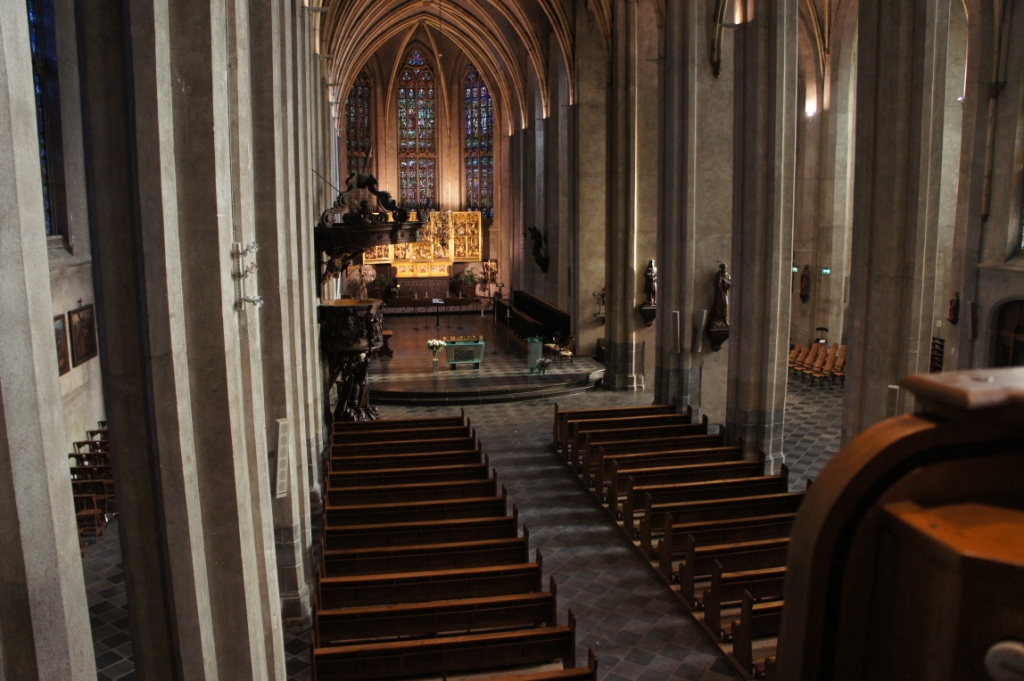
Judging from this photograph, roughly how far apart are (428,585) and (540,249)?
76.1ft

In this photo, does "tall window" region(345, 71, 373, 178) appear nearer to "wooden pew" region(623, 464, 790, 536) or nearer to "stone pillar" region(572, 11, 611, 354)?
"stone pillar" region(572, 11, 611, 354)

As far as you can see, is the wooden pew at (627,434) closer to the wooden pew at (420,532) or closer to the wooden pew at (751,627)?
the wooden pew at (420,532)

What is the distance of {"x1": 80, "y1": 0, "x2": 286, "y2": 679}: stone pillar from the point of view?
186 inches

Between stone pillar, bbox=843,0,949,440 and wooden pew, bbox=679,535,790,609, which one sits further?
stone pillar, bbox=843,0,949,440

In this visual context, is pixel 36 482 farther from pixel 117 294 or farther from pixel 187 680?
pixel 187 680

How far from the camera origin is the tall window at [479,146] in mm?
42875

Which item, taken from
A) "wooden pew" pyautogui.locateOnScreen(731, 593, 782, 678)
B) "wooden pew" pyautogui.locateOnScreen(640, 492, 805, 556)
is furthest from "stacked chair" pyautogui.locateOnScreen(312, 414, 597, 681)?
"wooden pew" pyautogui.locateOnScreen(640, 492, 805, 556)

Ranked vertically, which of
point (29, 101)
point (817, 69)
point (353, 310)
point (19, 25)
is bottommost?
point (353, 310)

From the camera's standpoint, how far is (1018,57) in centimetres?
1426

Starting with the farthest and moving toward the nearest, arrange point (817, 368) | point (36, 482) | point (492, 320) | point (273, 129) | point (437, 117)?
point (437, 117) < point (492, 320) < point (817, 368) < point (273, 129) < point (36, 482)

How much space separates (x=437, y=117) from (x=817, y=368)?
27948 mm

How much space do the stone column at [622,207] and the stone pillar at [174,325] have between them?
1533 centimetres

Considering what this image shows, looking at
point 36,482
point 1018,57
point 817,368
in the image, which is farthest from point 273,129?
point 817,368

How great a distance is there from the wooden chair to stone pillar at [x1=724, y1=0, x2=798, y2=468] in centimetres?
883
